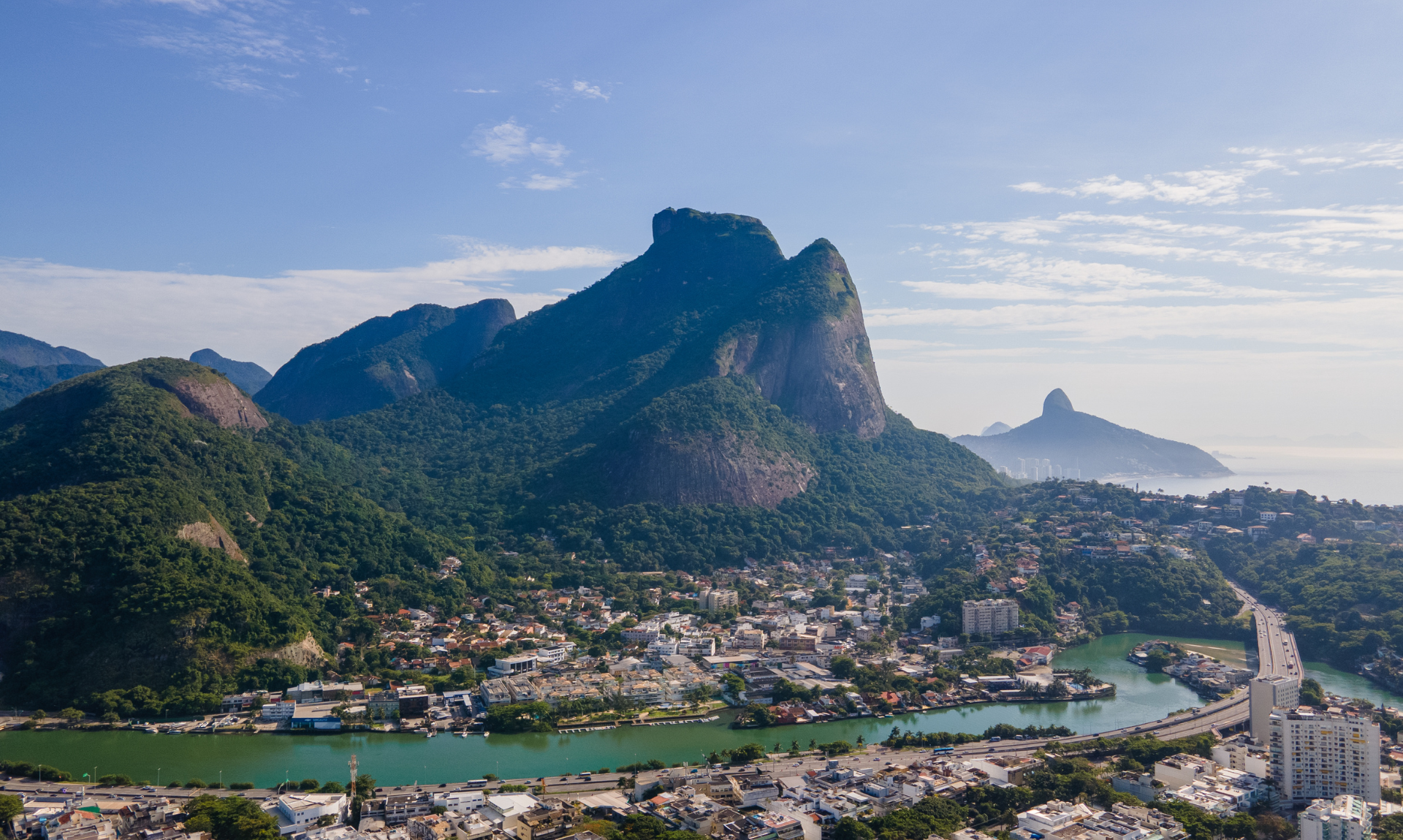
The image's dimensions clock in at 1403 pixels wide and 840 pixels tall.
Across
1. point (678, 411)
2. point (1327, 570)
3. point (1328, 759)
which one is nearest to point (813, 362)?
point (678, 411)

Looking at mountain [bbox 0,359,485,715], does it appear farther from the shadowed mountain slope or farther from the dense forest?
the dense forest

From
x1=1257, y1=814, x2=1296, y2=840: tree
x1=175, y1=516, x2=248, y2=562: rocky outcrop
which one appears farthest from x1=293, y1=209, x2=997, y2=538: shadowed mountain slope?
x1=1257, y1=814, x2=1296, y2=840: tree

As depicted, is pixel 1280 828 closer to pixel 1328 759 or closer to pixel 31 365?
pixel 1328 759

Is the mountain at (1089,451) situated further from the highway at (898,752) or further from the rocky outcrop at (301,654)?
the rocky outcrop at (301,654)

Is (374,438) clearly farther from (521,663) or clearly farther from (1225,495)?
(1225,495)

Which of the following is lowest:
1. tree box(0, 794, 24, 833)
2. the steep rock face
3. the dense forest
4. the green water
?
the green water

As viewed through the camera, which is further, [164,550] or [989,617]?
[989,617]
